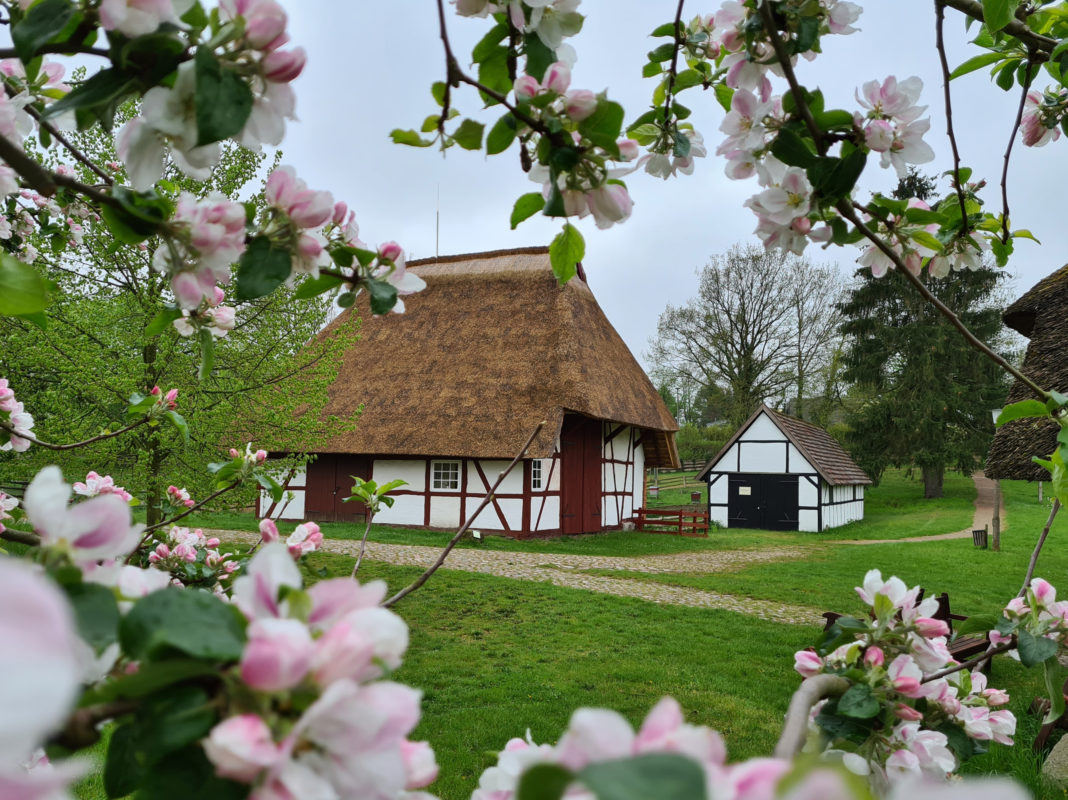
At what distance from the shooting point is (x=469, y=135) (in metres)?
0.92

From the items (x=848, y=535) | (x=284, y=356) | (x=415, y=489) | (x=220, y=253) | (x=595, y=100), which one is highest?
(x=284, y=356)

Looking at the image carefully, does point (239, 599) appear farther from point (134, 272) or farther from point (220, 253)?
point (134, 272)

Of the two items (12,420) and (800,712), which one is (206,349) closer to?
(800,712)

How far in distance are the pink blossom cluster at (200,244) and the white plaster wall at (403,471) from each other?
12.6 m

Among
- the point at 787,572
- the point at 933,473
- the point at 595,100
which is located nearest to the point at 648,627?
the point at 787,572

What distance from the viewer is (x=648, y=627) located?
7.01 metres

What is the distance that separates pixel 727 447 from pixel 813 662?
1721 cm

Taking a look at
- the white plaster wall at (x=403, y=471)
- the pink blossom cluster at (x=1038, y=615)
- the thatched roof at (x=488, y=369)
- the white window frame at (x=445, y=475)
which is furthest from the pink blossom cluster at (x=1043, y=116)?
the white plaster wall at (x=403, y=471)

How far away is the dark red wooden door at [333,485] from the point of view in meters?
13.7

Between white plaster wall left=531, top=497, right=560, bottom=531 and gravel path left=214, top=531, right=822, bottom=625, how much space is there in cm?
154

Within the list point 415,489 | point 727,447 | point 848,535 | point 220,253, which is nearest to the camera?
point 220,253

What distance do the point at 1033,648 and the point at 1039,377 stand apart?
5.95 m

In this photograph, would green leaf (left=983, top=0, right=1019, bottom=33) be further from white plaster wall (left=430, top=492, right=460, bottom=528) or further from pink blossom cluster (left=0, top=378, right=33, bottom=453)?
white plaster wall (left=430, top=492, right=460, bottom=528)

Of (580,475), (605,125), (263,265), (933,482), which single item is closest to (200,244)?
(263,265)
